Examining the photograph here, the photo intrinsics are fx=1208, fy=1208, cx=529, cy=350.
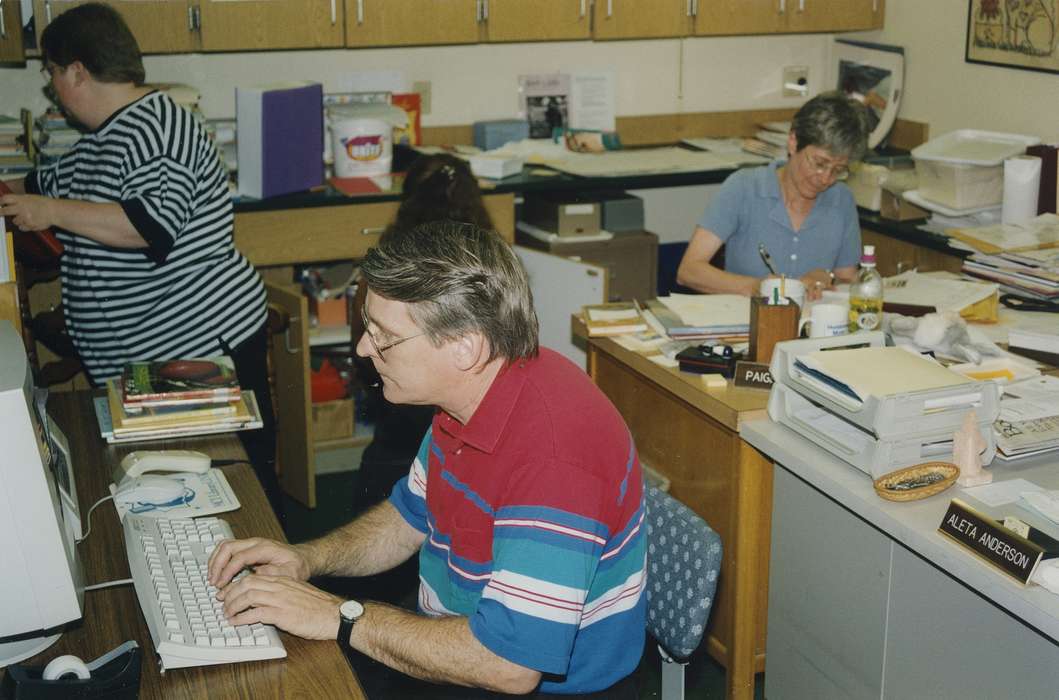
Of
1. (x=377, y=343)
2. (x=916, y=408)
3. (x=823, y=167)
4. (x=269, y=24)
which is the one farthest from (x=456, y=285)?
(x=269, y=24)

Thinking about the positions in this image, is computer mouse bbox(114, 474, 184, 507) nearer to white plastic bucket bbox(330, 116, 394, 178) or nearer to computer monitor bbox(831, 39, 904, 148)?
white plastic bucket bbox(330, 116, 394, 178)

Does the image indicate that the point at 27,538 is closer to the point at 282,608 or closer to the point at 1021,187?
the point at 282,608

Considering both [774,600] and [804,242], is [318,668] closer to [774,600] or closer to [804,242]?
[774,600]

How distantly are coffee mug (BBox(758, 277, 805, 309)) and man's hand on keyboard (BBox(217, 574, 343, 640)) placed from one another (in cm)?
133

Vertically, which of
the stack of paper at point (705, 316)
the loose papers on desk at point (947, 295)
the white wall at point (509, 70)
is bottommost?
the stack of paper at point (705, 316)

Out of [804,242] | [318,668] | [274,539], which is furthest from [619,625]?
[804,242]

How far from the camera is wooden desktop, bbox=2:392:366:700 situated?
1498mm

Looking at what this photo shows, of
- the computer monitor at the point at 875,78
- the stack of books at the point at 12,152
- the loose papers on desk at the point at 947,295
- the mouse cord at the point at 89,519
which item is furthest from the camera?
the computer monitor at the point at 875,78

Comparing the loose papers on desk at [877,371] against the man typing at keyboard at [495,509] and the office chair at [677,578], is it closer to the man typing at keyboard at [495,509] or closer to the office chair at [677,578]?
the office chair at [677,578]

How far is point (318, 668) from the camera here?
1540mm

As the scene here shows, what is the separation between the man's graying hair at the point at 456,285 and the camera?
1.63m

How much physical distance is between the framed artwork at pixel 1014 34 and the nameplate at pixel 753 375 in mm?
2088

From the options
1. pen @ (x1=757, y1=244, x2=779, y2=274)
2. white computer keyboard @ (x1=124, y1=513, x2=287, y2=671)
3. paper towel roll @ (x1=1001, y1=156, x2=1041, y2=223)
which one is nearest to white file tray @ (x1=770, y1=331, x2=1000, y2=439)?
pen @ (x1=757, y1=244, x2=779, y2=274)

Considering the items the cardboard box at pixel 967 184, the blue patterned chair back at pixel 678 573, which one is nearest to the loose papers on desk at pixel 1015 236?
the cardboard box at pixel 967 184
